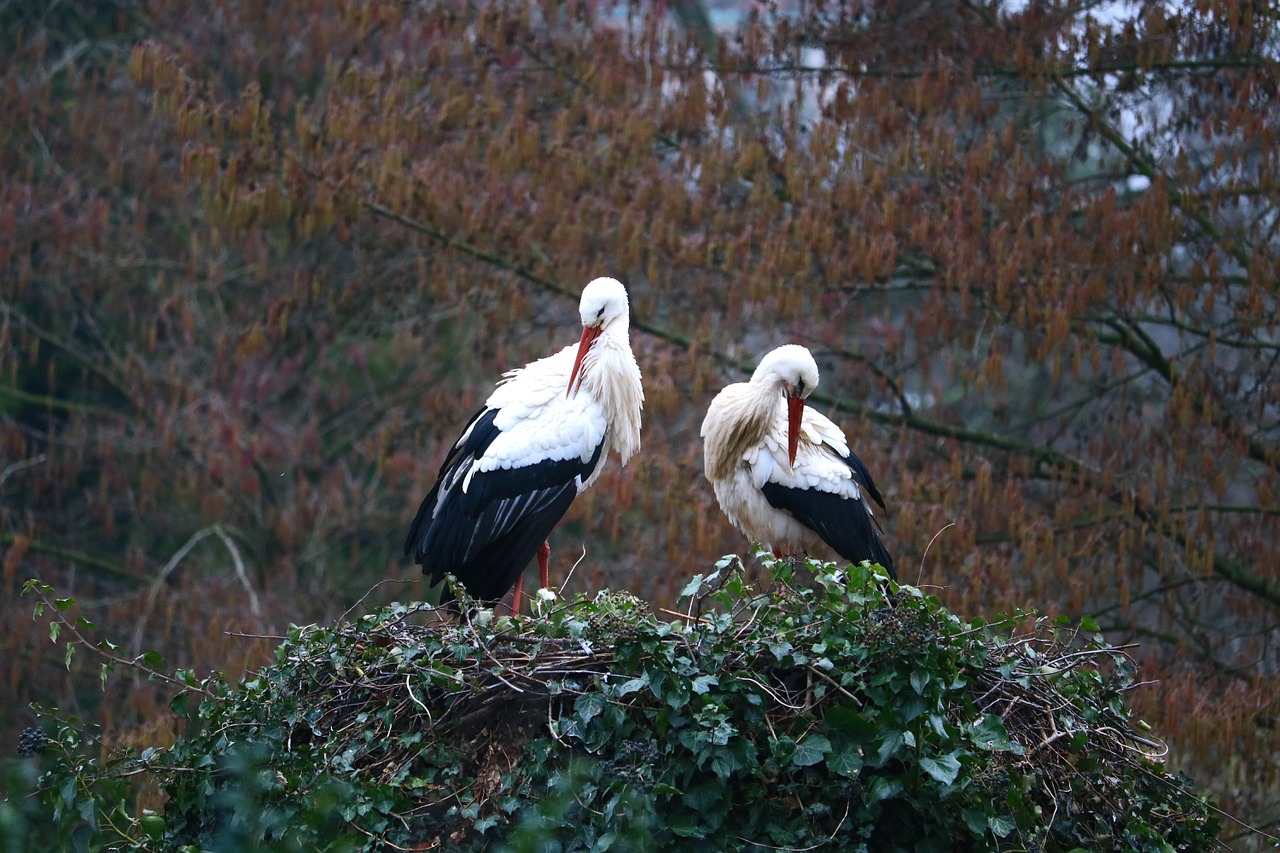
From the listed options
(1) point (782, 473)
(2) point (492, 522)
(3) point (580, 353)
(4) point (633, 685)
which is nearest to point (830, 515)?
(1) point (782, 473)

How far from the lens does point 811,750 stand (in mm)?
3369

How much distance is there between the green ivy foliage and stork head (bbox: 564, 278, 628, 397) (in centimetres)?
160

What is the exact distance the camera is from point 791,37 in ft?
27.3

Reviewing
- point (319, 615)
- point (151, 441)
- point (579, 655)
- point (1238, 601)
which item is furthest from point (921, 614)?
point (151, 441)

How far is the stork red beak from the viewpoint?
5465 millimetres

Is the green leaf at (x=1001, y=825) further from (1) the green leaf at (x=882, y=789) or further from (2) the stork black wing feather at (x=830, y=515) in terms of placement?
(2) the stork black wing feather at (x=830, y=515)

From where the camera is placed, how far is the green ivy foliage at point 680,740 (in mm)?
3375

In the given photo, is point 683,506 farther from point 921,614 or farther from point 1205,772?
point 921,614

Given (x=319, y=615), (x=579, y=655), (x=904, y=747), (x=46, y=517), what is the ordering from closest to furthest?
(x=904, y=747)
(x=579, y=655)
(x=319, y=615)
(x=46, y=517)

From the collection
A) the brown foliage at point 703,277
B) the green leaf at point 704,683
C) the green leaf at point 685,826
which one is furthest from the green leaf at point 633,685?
the brown foliage at point 703,277

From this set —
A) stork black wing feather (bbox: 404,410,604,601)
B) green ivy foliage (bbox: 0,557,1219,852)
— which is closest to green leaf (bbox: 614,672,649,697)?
green ivy foliage (bbox: 0,557,1219,852)

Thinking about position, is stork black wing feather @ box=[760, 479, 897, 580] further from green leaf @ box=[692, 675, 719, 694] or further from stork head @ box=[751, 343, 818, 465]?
green leaf @ box=[692, 675, 719, 694]

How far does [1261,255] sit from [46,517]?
8299mm

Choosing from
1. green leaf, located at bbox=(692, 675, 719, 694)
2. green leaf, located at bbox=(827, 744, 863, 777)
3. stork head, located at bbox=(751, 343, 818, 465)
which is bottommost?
green leaf, located at bbox=(827, 744, 863, 777)
